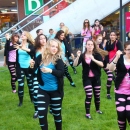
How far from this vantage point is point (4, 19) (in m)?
24.8

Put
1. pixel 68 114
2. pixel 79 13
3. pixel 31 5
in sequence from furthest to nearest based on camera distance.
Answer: pixel 31 5, pixel 79 13, pixel 68 114

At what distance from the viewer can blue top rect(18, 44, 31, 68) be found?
6762 millimetres

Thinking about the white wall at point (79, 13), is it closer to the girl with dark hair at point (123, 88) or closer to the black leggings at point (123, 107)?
the girl with dark hair at point (123, 88)

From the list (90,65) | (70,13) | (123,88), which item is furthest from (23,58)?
(70,13)

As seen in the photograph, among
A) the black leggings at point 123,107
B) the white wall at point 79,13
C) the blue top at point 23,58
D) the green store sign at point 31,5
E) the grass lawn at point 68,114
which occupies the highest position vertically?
the green store sign at point 31,5

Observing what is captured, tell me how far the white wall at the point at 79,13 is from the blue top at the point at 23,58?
27.2 ft

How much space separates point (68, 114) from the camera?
22.1 ft

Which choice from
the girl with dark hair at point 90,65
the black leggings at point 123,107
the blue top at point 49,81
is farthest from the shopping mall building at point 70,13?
the black leggings at point 123,107

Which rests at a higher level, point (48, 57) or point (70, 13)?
point (70, 13)

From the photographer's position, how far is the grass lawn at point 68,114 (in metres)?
6.01

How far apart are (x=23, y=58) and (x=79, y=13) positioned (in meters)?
8.80

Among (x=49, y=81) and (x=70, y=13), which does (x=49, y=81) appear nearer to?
(x=49, y=81)

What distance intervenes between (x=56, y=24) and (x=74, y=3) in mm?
1390

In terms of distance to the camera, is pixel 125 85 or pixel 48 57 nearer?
pixel 125 85
